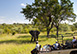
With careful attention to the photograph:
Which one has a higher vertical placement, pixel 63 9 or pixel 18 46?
pixel 63 9

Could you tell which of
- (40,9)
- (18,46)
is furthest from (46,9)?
(18,46)

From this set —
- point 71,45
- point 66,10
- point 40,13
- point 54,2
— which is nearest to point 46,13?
point 40,13

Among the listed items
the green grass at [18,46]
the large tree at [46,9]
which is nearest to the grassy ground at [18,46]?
the green grass at [18,46]

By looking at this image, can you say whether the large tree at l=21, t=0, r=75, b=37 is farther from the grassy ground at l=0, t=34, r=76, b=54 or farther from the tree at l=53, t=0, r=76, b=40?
the grassy ground at l=0, t=34, r=76, b=54

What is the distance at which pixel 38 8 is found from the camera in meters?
21.5

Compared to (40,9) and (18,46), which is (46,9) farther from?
(18,46)

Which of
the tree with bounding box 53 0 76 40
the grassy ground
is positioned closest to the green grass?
the grassy ground

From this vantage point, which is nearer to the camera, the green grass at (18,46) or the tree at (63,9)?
the green grass at (18,46)

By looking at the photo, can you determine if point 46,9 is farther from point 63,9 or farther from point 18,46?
point 18,46

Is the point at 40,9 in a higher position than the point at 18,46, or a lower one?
higher

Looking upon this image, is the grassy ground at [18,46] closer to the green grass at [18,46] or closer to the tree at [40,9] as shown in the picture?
the green grass at [18,46]

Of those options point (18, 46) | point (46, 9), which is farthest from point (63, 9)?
point (18, 46)

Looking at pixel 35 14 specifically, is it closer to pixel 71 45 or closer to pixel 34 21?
pixel 34 21

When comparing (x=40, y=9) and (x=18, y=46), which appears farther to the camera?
(x=40, y=9)
